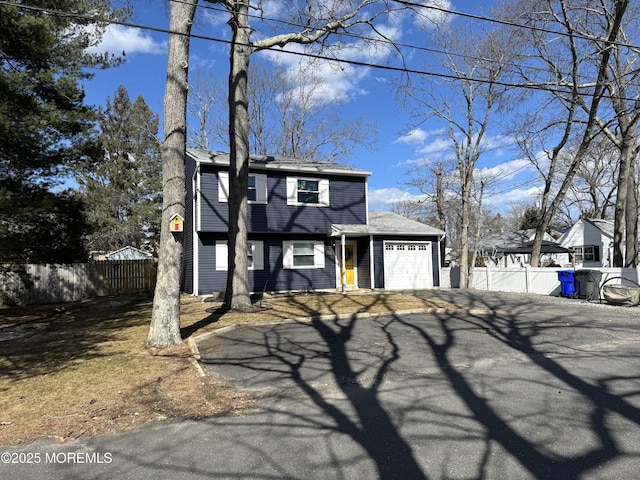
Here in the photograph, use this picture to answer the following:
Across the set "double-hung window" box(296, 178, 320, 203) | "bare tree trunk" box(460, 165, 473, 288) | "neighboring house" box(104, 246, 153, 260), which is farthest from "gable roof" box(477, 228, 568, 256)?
"neighboring house" box(104, 246, 153, 260)

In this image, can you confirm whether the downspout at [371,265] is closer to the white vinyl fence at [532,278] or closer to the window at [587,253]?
the white vinyl fence at [532,278]

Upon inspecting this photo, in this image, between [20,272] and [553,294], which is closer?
[20,272]

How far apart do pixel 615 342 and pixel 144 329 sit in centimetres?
948

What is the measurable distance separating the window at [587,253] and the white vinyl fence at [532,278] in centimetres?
1504

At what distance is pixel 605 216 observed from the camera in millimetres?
41688

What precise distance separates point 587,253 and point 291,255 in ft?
81.4

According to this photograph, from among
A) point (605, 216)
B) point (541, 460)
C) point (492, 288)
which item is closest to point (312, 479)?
point (541, 460)

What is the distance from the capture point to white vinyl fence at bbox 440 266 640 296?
14.0m

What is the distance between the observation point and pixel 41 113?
11609 mm

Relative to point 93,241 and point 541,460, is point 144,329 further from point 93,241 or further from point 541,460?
point 93,241

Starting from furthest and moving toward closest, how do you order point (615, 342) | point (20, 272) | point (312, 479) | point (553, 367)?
point (20, 272) → point (615, 342) → point (553, 367) → point (312, 479)

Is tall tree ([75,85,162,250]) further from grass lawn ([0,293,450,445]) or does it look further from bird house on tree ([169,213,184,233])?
bird house on tree ([169,213,184,233])

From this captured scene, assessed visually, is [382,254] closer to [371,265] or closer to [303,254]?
[371,265]

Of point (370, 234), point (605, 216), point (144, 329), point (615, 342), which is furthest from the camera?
point (605, 216)
